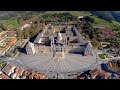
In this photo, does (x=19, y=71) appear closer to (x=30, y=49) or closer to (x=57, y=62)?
(x=57, y=62)

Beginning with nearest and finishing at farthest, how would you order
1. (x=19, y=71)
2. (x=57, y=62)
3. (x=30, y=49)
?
(x=19, y=71)
(x=57, y=62)
(x=30, y=49)

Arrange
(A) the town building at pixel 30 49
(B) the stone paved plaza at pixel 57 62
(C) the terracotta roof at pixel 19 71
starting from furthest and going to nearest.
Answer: (A) the town building at pixel 30 49
(B) the stone paved plaza at pixel 57 62
(C) the terracotta roof at pixel 19 71

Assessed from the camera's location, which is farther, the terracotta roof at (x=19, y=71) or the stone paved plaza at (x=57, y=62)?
the stone paved plaza at (x=57, y=62)

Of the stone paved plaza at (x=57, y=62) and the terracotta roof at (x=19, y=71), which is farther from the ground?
the terracotta roof at (x=19, y=71)

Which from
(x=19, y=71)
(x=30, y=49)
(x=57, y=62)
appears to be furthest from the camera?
(x=30, y=49)

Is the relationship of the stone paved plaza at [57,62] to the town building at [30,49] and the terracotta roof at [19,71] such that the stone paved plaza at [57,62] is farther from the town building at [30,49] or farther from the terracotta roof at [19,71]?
the terracotta roof at [19,71]

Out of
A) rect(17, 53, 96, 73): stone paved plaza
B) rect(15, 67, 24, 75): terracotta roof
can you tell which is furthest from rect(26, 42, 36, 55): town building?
rect(15, 67, 24, 75): terracotta roof

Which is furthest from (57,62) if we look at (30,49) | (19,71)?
(19,71)

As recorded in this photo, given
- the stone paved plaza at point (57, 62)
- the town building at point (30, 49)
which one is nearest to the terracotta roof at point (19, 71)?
the stone paved plaza at point (57, 62)

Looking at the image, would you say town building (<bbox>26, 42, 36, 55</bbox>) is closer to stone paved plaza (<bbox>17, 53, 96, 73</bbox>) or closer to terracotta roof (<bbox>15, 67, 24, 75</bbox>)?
stone paved plaza (<bbox>17, 53, 96, 73</bbox>)

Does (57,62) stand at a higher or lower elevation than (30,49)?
lower
